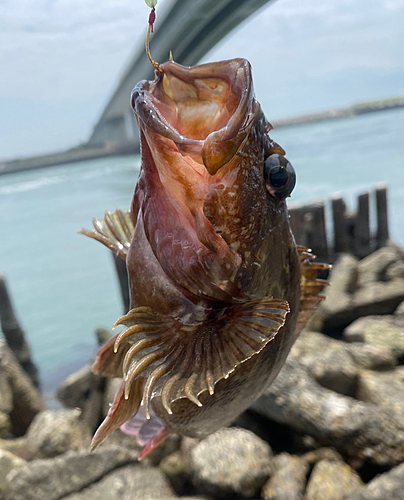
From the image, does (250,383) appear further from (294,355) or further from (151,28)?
(294,355)

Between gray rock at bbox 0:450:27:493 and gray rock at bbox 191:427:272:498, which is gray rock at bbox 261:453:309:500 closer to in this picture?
gray rock at bbox 191:427:272:498

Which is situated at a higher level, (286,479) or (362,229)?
(362,229)

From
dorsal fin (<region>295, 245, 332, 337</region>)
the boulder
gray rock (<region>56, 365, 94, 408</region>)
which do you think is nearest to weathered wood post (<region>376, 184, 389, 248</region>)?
the boulder

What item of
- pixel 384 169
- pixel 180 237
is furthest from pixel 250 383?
pixel 384 169

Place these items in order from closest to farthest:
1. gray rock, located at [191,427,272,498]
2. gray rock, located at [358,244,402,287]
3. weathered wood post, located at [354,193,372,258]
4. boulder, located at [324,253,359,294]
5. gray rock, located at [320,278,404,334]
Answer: gray rock, located at [191,427,272,498]
gray rock, located at [320,278,404,334]
boulder, located at [324,253,359,294]
gray rock, located at [358,244,402,287]
weathered wood post, located at [354,193,372,258]

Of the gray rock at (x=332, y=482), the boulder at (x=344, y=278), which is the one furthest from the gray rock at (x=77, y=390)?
the boulder at (x=344, y=278)

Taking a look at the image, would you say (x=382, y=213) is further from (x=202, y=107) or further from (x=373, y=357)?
(x=202, y=107)

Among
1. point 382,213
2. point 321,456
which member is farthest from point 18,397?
point 382,213
